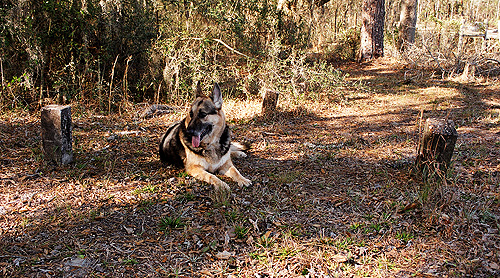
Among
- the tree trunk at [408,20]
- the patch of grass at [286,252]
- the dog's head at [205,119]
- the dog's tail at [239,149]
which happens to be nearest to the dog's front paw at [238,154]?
the dog's tail at [239,149]

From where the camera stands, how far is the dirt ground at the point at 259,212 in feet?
10.1

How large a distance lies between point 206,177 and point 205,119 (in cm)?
76

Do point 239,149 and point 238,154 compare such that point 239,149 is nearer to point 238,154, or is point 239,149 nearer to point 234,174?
point 238,154

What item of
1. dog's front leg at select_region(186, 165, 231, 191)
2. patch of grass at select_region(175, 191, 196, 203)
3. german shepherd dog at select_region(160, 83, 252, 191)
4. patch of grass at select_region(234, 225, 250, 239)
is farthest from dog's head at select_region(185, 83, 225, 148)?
patch of grass at select_region(234, 225, 250, 239)

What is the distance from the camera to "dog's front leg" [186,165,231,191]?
14.5 feet

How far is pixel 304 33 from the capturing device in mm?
10508

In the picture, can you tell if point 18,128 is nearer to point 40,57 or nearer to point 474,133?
point 40,57

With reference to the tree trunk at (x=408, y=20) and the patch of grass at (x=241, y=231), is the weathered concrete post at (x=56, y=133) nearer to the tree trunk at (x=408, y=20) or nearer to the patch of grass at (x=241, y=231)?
the patch of grass at (x=241, y=231)

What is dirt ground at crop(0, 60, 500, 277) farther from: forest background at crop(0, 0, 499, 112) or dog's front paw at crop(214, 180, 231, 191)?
forest background at crop(0, 0, 499, 112)

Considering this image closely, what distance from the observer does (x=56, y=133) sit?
4695 mm

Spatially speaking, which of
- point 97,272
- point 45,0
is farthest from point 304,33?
point 97,272

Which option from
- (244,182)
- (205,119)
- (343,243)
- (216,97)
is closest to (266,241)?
(343,243)

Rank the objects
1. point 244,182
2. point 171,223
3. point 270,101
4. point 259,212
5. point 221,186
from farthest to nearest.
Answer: point 270,101, point 244,182, point 221,186, point 259,212, point 171,223

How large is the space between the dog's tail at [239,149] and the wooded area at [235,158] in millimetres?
102
